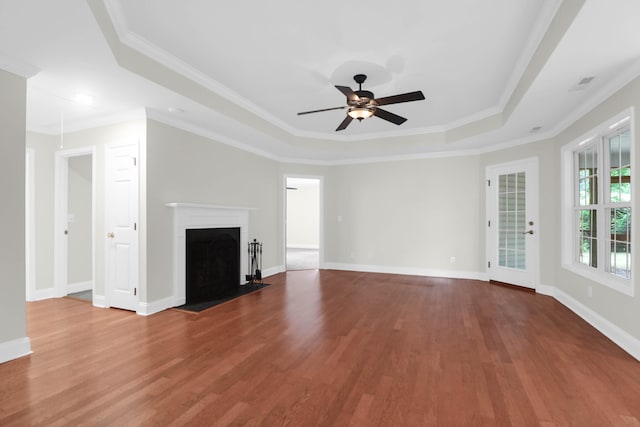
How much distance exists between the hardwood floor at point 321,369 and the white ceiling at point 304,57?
2534 millimetres

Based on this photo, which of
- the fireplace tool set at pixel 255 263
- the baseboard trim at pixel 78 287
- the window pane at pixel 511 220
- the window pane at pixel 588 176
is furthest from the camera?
the fireplace tool set at pixel 255 263

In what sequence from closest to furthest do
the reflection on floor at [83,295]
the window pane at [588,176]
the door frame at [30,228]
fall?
the window pane at [588,176], the door frame at [30,228], the reflection on floor at [83,295]

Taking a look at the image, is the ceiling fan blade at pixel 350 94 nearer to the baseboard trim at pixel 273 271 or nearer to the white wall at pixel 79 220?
the baseboard trim at pixel 273 271

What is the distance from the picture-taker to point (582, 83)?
10.2 feet

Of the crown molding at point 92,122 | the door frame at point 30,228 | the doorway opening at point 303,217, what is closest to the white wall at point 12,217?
the crown molding at point 92,122

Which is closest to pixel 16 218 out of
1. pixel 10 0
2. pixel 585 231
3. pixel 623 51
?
pixel 10 0

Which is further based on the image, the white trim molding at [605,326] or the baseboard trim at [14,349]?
the white trim molding at [605,326]

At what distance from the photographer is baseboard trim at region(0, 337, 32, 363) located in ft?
8.58

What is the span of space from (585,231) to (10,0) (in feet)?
19.7

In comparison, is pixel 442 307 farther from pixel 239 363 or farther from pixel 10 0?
pixel 10 0

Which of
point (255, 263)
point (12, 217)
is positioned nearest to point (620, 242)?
point (255, 263)

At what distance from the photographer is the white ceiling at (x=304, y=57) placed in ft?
7.76

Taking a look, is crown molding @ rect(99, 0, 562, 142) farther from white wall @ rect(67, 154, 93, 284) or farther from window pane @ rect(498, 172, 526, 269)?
white wall @ rect(67, 154, 93, 284)

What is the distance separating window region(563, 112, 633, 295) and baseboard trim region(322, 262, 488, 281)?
1755 millimetres
